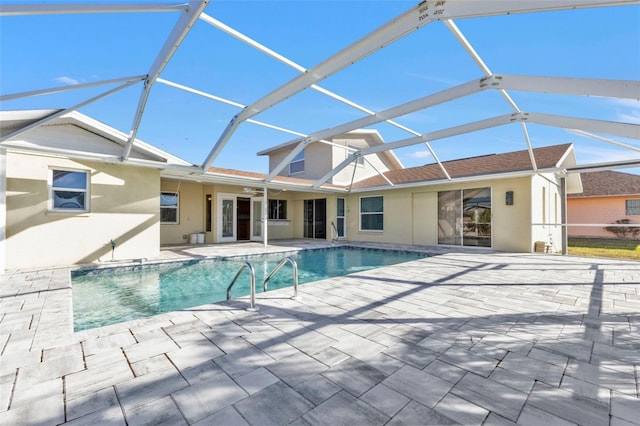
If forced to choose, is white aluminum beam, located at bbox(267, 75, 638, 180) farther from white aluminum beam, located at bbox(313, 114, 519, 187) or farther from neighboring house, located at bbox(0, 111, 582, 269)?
neighboring house, located at bbox(0, 111, 582, 269)

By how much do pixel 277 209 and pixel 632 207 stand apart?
20513 mm

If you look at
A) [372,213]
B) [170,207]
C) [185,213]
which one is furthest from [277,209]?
[170,207]

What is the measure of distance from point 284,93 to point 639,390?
603 cm

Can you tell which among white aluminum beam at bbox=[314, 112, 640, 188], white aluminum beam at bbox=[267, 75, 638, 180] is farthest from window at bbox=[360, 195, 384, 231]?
white aluminum beam at bbox=[267, 75, 638, 180]

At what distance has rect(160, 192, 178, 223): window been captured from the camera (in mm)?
12031

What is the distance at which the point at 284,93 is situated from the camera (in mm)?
5719

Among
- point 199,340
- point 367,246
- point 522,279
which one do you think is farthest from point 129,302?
point 367,246

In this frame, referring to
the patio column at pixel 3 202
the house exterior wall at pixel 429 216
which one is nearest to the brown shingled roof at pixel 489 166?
the house exterior wall at pixel 429 216

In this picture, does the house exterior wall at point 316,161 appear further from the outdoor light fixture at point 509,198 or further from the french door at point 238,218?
the outdoor light fixture at point 509,198

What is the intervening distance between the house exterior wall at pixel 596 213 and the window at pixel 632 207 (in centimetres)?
12

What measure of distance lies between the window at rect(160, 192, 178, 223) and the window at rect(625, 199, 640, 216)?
80.4 ft

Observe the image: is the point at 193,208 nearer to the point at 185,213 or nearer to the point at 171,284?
the point at 185,213

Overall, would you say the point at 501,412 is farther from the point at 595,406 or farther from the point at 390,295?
the point at 390,295

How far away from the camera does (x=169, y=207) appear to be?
12188 millimetres
